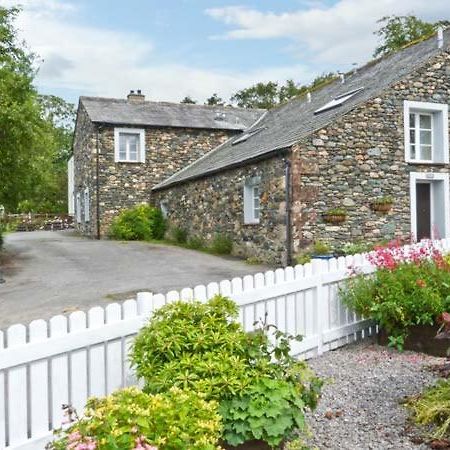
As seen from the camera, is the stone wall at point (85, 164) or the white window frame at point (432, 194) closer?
the white window frame at point (432, 194)

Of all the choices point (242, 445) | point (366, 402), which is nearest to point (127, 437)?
point (242, 445)

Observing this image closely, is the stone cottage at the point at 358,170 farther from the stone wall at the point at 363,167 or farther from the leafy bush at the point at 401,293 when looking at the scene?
the leafy bush at the point at 401,293

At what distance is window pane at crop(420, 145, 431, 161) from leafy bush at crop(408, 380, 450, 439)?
12218 millimetres

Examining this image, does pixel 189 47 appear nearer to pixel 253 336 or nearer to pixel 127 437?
pixel 253 336

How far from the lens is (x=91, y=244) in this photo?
21203mm

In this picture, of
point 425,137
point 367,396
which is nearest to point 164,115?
→ point 425,137

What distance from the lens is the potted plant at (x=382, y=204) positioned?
46.5 ft

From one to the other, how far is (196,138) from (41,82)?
879cm

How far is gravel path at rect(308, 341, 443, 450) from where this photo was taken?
378cm

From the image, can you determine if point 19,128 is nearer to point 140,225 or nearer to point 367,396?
point 140,225

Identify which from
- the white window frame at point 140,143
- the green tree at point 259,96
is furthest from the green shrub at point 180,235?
the green tree at point 259,96

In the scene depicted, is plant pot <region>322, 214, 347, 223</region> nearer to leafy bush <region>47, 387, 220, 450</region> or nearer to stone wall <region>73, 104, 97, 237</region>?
leafy bush <region>47, 387, 220, 450</region>

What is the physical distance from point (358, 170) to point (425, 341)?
29.0ft

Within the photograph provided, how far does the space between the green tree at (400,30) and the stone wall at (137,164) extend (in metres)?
15.5
